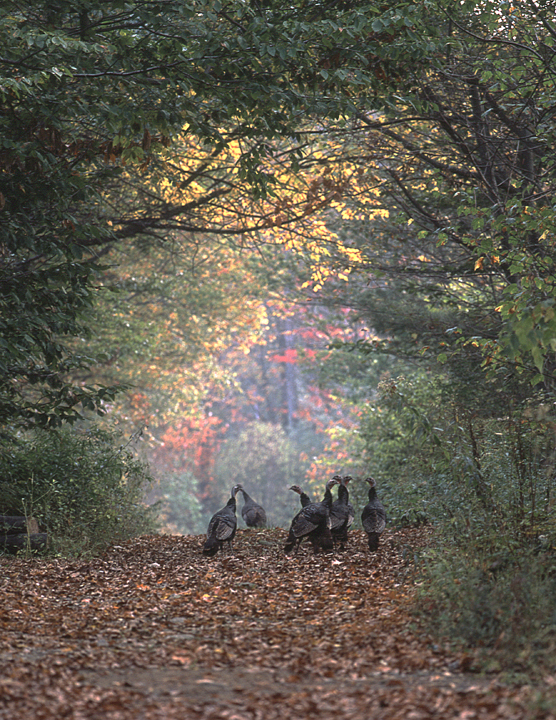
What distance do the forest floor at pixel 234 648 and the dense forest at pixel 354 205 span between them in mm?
510

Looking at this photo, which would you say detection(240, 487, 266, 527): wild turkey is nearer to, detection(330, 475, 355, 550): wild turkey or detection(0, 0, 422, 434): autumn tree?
detection(330, 475, 355, 550): wild turkey

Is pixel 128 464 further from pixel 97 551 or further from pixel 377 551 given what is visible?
pixel 377 551

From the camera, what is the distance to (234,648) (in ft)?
15.9

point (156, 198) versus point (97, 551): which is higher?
point (156, 198)

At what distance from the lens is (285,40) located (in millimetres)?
6625

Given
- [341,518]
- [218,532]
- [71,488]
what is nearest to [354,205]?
[341,518]

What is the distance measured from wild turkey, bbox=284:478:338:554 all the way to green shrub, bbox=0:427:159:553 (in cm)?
280

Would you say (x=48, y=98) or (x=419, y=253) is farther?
(x=419, y=253)

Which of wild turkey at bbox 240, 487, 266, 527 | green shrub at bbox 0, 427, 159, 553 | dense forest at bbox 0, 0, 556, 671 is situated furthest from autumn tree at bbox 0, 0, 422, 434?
wild turkey at bbox 240, 487, 266, 527

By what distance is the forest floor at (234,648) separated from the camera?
3674mm

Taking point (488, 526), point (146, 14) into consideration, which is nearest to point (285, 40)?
point (146, 14)

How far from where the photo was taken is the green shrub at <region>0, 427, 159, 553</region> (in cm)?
949

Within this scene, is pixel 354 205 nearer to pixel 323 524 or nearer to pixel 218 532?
pixel 323 524

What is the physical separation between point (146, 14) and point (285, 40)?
1313 mm
